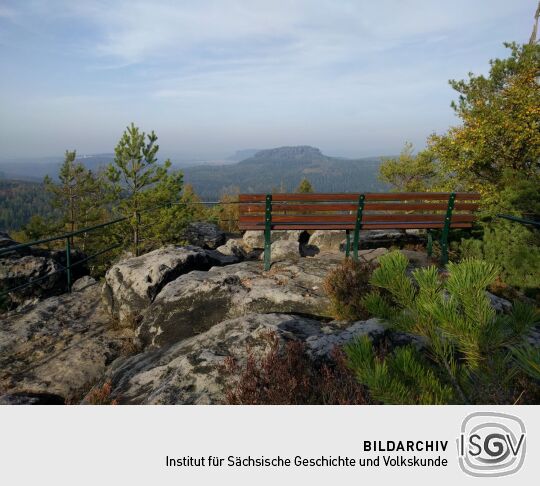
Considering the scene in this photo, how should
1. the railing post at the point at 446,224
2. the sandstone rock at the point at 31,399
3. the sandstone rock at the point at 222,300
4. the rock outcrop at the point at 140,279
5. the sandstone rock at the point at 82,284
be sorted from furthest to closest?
the sandstone rock at the point at 82,284 → the railing post at the point at 446,224 → the rock outcrop at the point at 140,279 → the sandstone rock at the point at 222,300 → the sandstone rock at the point at 31,399

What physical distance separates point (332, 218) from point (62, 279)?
26.8ft

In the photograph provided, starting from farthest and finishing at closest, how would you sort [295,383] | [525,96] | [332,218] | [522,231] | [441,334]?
[525,96], [522,231], [332,218], [295,383], [441,334]

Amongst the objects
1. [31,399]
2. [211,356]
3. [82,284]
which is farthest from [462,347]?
[82,284]

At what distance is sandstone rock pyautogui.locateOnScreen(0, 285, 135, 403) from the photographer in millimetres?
4543

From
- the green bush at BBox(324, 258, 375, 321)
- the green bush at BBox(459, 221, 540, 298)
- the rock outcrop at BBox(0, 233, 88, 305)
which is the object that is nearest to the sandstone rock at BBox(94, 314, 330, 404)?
the green bush at BBox(324, 258, 375, 321)

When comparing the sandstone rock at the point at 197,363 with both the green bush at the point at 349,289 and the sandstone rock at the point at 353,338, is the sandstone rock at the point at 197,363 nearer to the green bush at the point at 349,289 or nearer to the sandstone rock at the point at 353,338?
the sandstone rock at the point at 353,338

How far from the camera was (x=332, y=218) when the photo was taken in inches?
281

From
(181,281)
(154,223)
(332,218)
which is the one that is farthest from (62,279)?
(332,218)

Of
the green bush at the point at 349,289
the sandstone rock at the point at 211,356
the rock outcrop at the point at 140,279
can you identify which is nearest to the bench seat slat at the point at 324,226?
the rock outcrop at the point at 140,279

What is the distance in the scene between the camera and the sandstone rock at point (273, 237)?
14.2m
